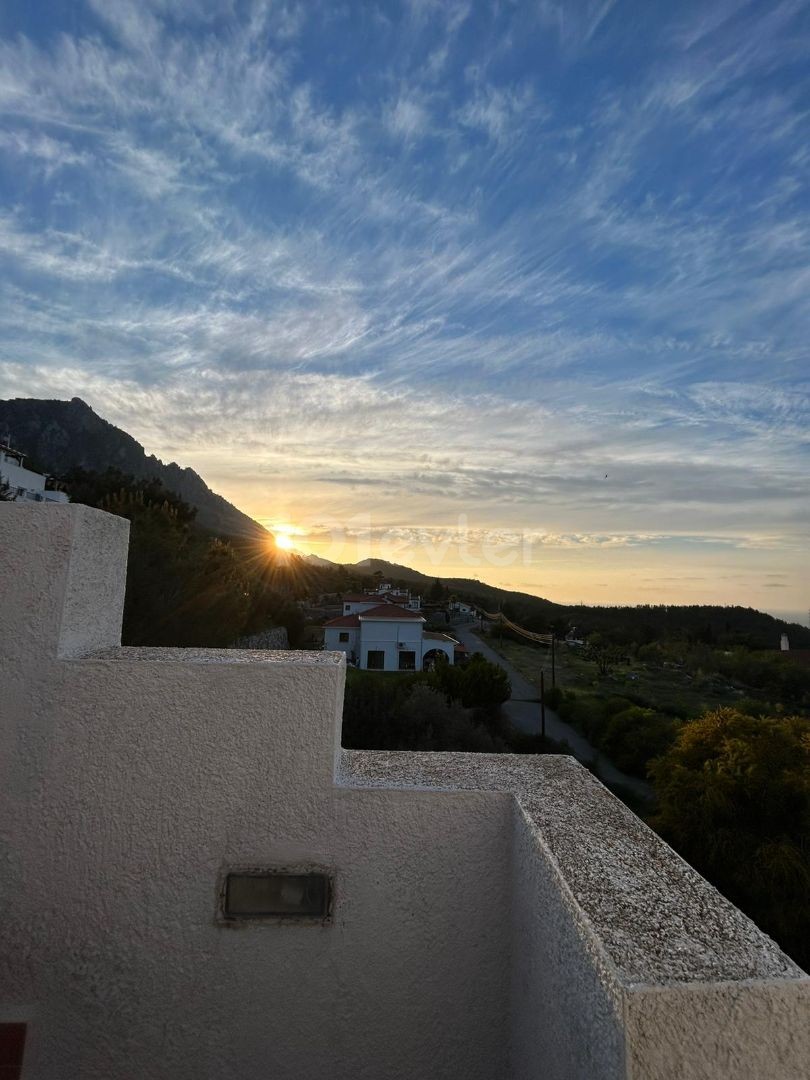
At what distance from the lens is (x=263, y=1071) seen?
2.08 m

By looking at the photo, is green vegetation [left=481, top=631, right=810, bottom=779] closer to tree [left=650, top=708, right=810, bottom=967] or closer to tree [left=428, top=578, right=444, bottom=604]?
tree [left=650, top=708, right=810, bottom=967]

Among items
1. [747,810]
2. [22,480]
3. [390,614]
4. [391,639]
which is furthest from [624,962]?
[22,480]

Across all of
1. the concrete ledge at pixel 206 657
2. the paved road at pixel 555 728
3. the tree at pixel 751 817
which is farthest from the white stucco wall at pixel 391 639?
the concrete ledge at pixel 206 657

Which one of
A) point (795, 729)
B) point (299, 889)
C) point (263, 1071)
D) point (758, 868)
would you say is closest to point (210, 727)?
point (299, 889)

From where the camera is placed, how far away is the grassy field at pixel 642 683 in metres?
27.9

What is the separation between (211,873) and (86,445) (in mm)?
104050

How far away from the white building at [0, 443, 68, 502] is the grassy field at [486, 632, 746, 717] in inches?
1077

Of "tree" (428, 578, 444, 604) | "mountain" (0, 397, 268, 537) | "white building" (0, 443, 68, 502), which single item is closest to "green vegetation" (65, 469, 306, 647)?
"white building" (0, 443, 68, 502)

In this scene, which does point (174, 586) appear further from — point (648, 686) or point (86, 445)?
point (86, 445)

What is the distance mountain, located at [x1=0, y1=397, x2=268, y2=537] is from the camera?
82.6 m

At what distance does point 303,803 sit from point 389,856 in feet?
1.27

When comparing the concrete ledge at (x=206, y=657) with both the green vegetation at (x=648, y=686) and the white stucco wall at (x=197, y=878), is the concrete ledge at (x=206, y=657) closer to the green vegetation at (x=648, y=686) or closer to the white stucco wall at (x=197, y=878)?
the white stucco wall at (x=197, y=878)

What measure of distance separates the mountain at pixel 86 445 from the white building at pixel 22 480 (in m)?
46.4

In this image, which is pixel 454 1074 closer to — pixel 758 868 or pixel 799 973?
pixel 799 973
